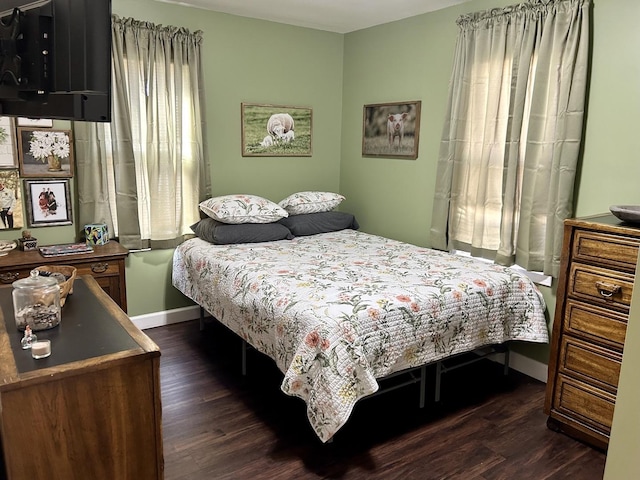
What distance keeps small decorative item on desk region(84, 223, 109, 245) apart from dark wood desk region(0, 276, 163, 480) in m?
1.91

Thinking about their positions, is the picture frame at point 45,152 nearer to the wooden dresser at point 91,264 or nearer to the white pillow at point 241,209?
the wooden dresser at point 91,264

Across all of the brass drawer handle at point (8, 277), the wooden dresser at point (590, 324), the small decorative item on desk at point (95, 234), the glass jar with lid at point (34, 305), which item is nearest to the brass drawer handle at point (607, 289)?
the wooden dresser at point (590, 324)

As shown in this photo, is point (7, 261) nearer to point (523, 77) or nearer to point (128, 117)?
point (128, 117)

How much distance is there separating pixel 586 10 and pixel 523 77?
1.53 feet

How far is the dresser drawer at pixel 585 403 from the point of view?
7.72 ft

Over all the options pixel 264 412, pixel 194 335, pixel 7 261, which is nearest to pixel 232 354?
pixel 194 335

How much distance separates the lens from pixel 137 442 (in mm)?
1510

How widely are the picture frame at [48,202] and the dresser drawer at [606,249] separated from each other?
3.20m

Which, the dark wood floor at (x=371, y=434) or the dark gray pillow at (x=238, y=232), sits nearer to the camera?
the dark wood floor at (x=371, y=434)

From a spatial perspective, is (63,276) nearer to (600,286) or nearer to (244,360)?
(244,360)

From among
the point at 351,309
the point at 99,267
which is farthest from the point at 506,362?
the point at 99,267

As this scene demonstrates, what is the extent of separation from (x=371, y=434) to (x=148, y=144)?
2.55 metres

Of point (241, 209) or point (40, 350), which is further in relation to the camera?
point (241, 209)

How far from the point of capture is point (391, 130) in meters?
4.11
